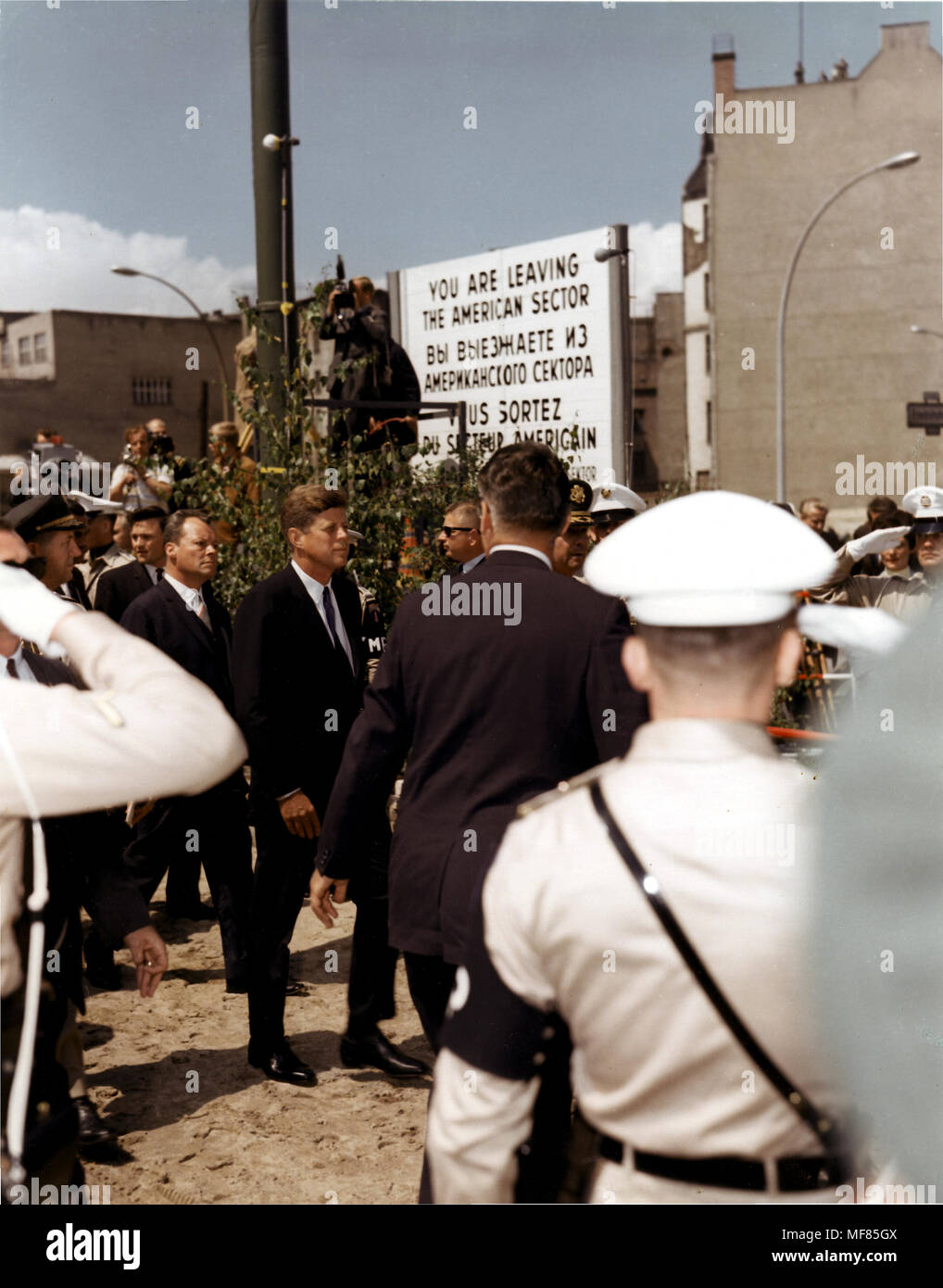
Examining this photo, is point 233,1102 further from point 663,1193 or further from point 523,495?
point 663,1193

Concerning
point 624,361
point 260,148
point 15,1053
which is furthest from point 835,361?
point 15,1053

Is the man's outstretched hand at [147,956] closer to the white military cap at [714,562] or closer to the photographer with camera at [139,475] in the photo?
the white military cap at [714,562]

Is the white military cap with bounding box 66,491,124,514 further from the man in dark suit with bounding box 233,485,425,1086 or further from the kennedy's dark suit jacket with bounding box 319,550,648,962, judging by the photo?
the kennedy's dark suit jacket with bounding box 319,550,648,962

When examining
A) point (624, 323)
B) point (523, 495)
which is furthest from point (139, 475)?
point (523, 495)

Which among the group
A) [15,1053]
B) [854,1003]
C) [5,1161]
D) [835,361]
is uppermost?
[835,361]

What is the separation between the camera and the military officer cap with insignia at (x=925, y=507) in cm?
346

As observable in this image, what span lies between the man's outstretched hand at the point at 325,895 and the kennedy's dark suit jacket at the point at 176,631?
1630mm

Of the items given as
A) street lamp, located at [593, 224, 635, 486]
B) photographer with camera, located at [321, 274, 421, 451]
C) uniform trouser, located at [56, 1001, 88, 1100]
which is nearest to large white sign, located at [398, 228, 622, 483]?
street lamp, located at [593, 224, 635, 486]

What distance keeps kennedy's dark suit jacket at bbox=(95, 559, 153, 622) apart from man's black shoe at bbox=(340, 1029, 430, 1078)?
2.68m

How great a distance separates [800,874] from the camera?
1791 mm

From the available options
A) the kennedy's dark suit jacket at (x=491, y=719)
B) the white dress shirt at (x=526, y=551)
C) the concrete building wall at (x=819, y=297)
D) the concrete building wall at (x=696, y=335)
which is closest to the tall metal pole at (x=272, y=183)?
the white dress shirt at (x=526, y=551)

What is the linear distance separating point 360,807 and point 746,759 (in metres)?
1.70

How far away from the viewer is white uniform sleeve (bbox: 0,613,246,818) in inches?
73.2
